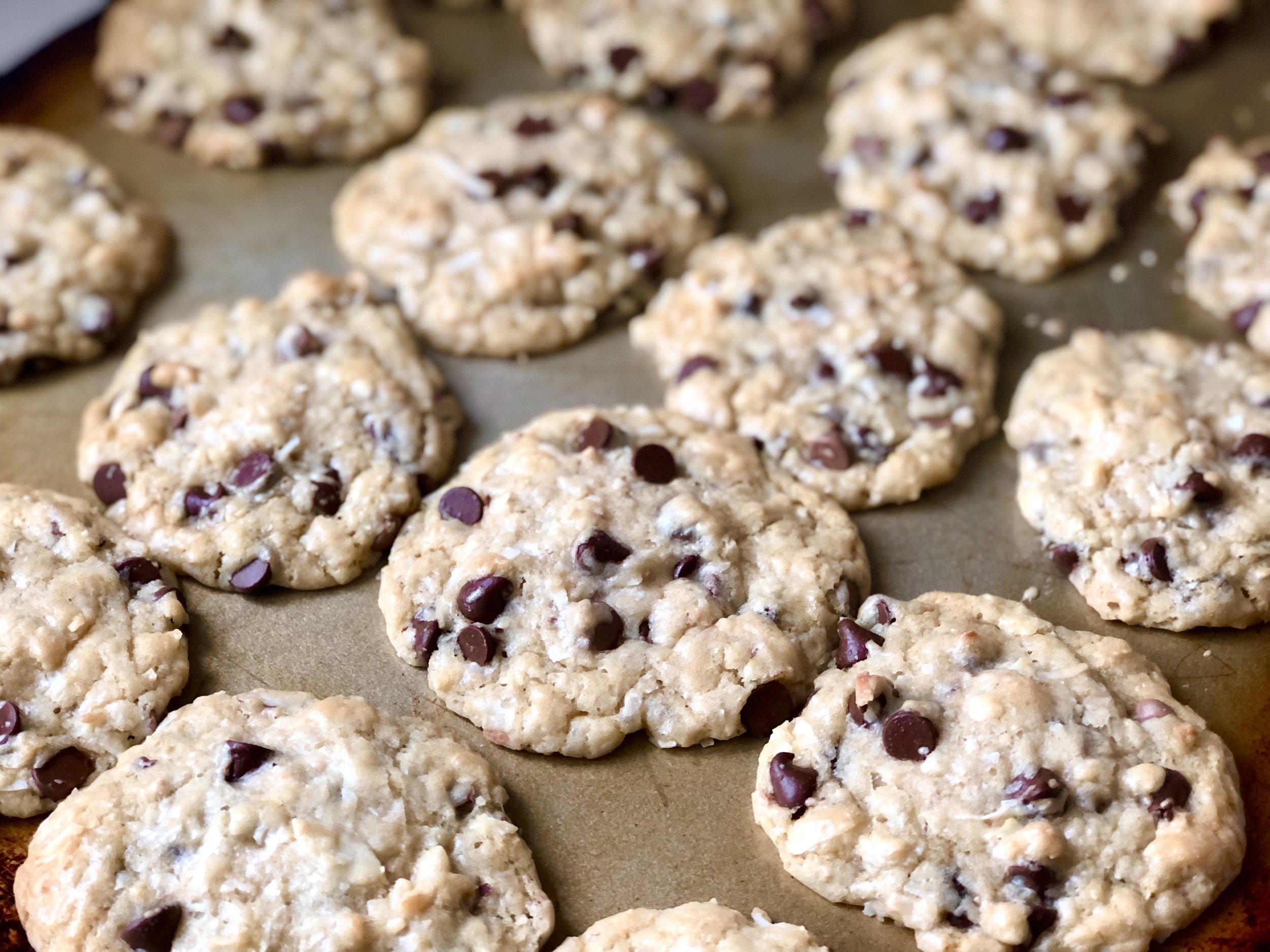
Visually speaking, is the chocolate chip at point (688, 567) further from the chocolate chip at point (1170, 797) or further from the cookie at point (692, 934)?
the chocolate chip at point (1170, 797)

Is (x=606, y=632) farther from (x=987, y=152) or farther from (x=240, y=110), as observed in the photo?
(x=240, y=110)

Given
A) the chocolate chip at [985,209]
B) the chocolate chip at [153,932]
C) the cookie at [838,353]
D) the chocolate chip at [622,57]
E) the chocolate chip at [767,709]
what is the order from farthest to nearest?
1. the chocolate chip at [622,57]
2. the chocolate chip at [985,209]
3. the cookie at [838,353]
4. the chocolate chip at [767,709]
5. the chocolate chip at [153,932]

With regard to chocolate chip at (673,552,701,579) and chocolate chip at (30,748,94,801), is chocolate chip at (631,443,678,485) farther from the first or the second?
chocolate chip at (30,748,94,801)

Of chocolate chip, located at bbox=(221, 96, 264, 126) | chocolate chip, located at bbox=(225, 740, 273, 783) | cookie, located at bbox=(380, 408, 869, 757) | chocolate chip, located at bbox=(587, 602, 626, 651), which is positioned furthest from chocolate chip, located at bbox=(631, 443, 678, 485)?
chocolate chip, located at bbox=(221, 96, 264, 126)

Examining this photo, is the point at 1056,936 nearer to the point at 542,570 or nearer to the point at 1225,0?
the point at 542,570

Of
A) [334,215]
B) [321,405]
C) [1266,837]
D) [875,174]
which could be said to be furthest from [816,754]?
[334,215]

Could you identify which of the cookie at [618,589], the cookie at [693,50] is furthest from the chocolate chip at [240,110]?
the cookie at [618,589]
